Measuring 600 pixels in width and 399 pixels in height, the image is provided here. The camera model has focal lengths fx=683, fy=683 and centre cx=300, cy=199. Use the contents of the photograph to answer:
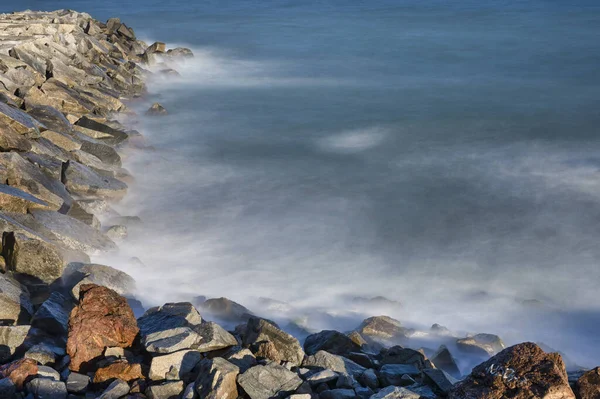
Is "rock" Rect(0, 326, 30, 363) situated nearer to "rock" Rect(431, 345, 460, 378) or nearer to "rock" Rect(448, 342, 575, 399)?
"rock" Rect(448, 342, 575, 399)

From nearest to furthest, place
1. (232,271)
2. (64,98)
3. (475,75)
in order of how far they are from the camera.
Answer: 1. (232,271)
2. (64,98)
3. (475,75)

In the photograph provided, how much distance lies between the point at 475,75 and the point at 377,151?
751cm

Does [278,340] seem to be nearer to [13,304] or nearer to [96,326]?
[96,326]

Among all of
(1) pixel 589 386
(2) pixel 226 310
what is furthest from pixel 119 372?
(1) pixel 589 386

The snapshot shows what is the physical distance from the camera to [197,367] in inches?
169

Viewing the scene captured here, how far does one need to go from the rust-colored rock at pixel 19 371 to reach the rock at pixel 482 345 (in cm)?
394

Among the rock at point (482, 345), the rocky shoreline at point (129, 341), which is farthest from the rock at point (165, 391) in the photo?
the rock at point (482, 345)

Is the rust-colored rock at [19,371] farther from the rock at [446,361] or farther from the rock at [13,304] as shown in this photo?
Answer: the rock at [446,361]

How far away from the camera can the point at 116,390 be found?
156 inches

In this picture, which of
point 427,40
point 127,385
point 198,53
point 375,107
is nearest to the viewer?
point 127,385

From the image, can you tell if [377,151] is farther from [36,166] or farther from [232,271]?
[36,166]

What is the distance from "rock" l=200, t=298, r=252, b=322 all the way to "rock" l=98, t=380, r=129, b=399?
233 centimetres

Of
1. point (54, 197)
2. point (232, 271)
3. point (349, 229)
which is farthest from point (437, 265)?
point (54, 197)

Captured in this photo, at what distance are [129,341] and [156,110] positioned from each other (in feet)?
35.9
